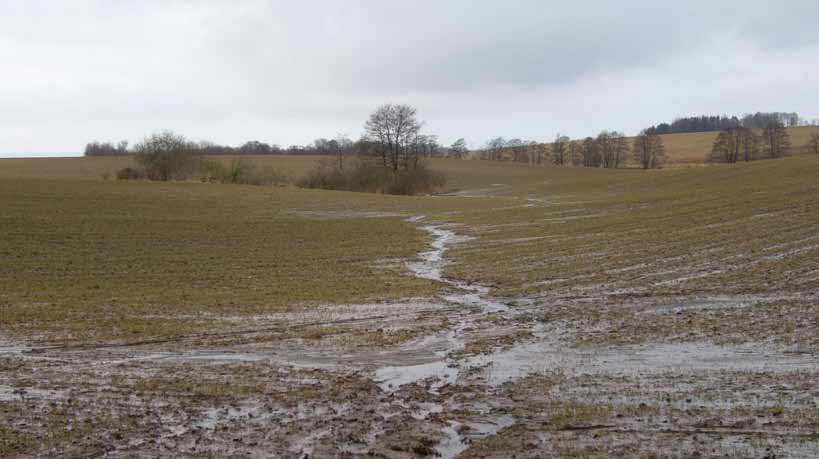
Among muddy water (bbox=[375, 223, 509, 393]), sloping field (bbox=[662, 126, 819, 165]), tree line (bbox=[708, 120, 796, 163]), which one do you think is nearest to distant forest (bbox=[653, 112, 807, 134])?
sloping field (bbox=[662, 126, 819, 165])

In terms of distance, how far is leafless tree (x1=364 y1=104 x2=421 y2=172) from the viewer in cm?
9925

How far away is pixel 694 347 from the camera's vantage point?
1291 centimetres

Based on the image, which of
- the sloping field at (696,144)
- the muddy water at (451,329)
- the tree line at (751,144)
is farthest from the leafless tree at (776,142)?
the muddy water at (451,329)

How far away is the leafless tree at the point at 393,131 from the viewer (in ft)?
326

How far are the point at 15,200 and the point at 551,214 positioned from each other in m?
31.9

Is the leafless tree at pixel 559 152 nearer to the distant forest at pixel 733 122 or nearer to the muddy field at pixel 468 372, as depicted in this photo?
the distant forest at pixel 733 122

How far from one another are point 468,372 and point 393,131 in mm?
89179

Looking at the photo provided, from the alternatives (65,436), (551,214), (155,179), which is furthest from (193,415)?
(155,179)

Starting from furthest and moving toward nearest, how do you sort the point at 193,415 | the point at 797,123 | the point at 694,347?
the point at 797,123 → the point at 694,347 → the point at 193,415

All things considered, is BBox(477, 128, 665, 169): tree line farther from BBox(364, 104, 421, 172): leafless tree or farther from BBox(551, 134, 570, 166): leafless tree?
A: BBox(364, 104, 421, 172): leafless tree

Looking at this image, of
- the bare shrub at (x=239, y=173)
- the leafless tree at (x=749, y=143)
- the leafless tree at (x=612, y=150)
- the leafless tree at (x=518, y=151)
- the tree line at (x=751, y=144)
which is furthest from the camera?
the leafless tree at (x=518, y=151)

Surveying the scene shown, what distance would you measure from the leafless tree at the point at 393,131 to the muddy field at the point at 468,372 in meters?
76.9

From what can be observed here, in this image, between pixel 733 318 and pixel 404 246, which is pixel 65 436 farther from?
pixel 404 246

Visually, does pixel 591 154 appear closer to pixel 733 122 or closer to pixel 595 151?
pixel 595 151
